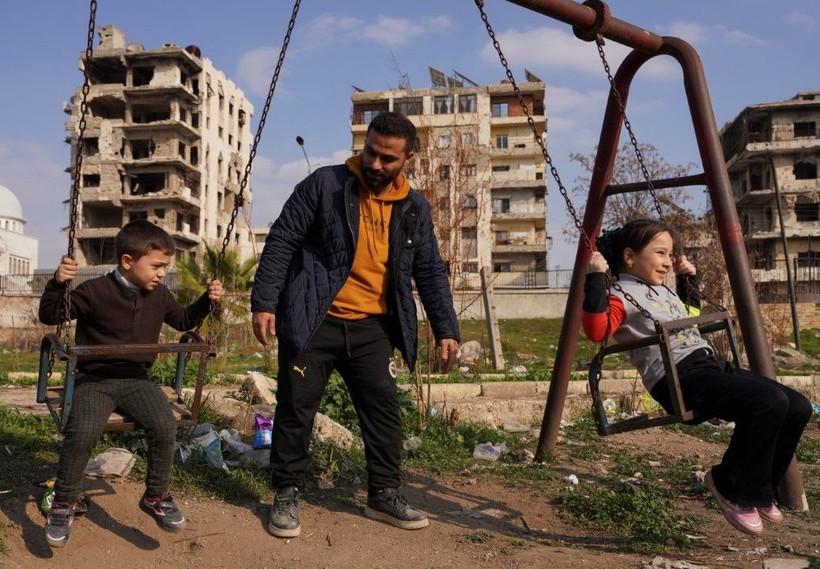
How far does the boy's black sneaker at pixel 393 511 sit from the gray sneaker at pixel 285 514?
0.48 metres

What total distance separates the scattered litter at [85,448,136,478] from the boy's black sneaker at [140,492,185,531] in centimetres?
61

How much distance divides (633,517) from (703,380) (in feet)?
3.68

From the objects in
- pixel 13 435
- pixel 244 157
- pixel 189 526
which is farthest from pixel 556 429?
pixel 244 157

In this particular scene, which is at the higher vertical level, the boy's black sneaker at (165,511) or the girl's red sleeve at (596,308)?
the girl's red sleeve at (596,308)

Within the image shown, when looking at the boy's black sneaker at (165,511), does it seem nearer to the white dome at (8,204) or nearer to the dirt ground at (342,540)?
the dirt ground at (342,540)

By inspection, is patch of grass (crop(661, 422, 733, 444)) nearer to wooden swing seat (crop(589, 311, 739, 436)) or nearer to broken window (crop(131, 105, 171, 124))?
wooden swing seat (crop(589, 311, 739, 436))

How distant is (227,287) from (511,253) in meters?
47.2

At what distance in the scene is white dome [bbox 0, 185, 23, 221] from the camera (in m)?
95.9

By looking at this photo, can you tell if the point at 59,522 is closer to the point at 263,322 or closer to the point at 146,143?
the point at 263,322

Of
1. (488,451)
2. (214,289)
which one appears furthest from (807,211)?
(214,289)

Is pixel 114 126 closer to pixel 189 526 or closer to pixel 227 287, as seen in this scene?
pixel 227 287

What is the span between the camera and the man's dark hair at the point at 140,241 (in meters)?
3.99

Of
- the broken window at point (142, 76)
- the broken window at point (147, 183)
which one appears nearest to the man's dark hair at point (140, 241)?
the broken window at point (147, 183)

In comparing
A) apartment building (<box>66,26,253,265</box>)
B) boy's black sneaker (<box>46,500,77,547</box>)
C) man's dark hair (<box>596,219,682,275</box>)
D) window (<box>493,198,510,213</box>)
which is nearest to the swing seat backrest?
boy's black sneaker (<box>46,500,77,547</box>)
